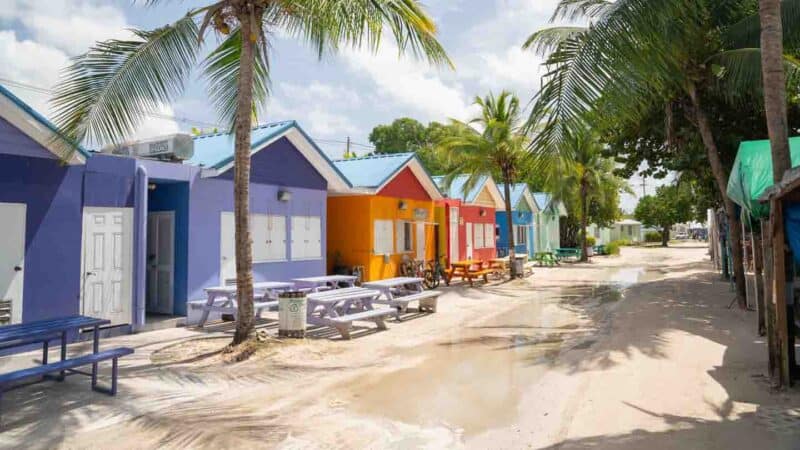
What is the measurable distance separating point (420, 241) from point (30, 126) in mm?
12787

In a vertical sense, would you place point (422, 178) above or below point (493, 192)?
below

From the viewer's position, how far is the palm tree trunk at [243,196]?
7672 millimetres

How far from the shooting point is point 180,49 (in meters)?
7.96

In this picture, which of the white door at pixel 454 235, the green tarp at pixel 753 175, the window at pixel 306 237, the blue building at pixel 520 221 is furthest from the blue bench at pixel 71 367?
the blue building at pixel 520 221

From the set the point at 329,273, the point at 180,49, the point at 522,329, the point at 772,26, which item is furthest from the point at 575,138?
the point at 329,273

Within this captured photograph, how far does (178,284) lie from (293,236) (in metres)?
3.31

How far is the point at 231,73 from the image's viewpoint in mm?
9289

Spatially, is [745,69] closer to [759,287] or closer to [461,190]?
[759,287]

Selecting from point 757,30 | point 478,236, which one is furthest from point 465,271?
point 757,30

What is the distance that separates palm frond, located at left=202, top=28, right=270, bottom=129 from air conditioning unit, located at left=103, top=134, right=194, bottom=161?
1050mm

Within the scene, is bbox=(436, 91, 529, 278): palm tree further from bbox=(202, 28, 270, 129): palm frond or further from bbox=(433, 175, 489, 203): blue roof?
bbox=(202, 28, 270, 129): palm frond

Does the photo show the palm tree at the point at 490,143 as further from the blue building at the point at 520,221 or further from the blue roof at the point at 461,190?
the blue building at the point at 520,221

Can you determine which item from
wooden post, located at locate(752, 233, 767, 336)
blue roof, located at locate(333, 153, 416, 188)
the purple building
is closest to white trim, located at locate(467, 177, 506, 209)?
blue roof, located at locate(333, 153, 416, 188)

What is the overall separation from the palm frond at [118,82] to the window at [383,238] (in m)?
8.83
